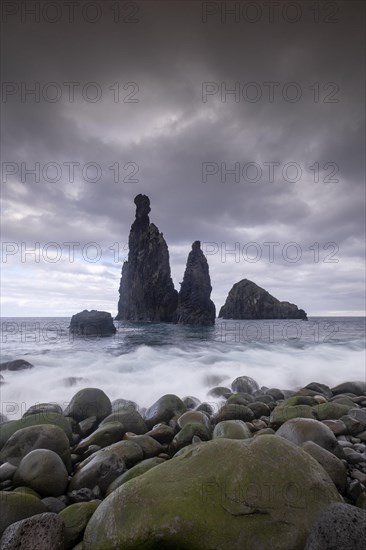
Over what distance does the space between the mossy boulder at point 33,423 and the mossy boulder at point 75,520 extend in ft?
10.0

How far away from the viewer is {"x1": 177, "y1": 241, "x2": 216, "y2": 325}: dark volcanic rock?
80188 millimetres

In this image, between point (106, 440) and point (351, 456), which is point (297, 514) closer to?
point (351, 456)

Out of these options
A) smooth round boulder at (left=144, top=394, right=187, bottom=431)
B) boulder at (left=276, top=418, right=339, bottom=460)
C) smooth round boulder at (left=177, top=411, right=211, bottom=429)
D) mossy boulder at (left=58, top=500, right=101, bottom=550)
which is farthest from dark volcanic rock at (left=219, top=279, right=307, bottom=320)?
mossy boulder at (left=58, top=500, right=101, bottom=550)

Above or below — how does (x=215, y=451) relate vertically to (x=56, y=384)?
above

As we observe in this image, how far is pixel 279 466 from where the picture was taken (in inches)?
139

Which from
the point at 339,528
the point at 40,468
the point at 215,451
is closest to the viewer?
the point at 339,528

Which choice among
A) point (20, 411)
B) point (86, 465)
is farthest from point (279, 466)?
point (20, 411)

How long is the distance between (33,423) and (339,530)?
6.21 m

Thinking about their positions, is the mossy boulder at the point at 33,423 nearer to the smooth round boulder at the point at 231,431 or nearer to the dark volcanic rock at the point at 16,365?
the smooth round boulder at the point at 231,431

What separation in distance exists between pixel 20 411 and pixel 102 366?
5.94m

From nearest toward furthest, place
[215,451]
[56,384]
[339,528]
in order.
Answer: [339,528], [215,451], [56,384]

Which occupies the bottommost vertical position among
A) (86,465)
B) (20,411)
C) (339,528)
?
(20,411)

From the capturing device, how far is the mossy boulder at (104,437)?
6310 mm

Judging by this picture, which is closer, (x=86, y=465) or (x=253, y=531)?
(x=253, y=531)
